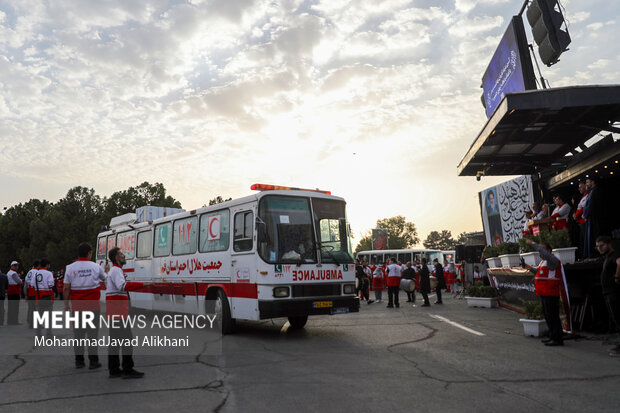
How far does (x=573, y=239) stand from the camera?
11641mm

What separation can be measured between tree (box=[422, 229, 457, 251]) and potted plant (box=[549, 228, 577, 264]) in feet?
571

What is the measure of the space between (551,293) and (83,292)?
7678mm

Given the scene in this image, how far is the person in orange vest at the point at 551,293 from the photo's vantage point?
8.23 metres

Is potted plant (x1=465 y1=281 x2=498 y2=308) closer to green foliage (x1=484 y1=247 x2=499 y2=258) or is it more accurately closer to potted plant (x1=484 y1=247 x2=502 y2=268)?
potted plant (x1=484 y1=247 x2=502 y2=268)

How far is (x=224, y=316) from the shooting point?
10391 mm

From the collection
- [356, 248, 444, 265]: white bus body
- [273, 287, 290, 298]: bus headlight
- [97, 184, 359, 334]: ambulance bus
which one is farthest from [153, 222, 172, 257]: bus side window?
[356, 248, 444, 265]: white bus body

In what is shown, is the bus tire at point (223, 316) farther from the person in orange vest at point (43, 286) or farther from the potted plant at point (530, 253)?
the potted plant at point (530, 253)

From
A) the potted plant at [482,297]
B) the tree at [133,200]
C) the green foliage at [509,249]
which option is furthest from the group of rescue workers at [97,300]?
the tree at [133,200]

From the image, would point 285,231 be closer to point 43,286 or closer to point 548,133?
point 43,286

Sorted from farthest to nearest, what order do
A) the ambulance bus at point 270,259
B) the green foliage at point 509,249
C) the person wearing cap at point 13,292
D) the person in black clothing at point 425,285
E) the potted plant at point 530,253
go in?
the person in black clothing at point 425,285
the person wearing cap at point 13,292
the green foliage at point 509,249
the potted plant at point 530,253
the ambulance bus at point 270,259

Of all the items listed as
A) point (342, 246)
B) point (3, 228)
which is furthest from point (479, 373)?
point (3, 228)

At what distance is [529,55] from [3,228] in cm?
6698

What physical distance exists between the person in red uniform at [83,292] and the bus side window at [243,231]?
3.37m

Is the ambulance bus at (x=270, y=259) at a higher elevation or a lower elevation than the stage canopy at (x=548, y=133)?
lower
